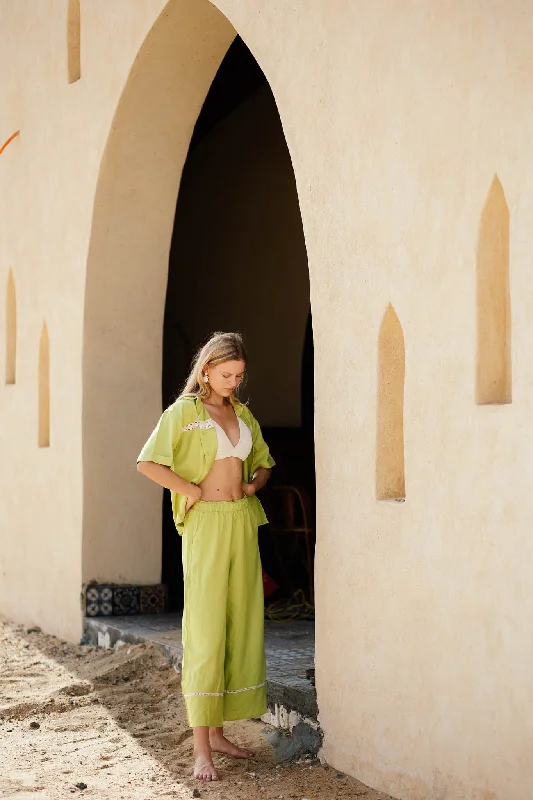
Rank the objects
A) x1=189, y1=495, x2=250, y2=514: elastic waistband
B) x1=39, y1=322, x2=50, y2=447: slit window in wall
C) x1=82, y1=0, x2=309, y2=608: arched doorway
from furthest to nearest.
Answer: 1. x1=39, y1=322, x2=50, y2=447: slit window in wall
2. x1=82, y1=0, x2=309, y2=608: arched doorway
3. x1=189, y1=495, x2=250, y2=514: elastic waistband

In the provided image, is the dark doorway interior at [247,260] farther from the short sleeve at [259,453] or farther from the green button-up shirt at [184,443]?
the green button-up shirt at [184,443]

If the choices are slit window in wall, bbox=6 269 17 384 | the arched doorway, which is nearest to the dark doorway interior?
slit window in wall, bbox=6 269 17 384

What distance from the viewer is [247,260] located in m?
9.63

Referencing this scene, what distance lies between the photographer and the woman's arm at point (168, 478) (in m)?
4.46

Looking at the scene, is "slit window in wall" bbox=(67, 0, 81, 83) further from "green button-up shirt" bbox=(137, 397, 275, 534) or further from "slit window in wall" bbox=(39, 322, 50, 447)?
"green button-up shirt" bbox=(137, 397, 275, 534)

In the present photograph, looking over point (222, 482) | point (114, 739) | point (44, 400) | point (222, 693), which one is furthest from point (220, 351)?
point (44, 400)

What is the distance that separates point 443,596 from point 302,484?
4.26 m

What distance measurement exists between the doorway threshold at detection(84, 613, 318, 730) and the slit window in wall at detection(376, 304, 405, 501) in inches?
41.1

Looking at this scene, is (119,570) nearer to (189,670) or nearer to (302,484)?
(302,484)

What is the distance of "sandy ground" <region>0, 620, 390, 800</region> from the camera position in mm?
4344

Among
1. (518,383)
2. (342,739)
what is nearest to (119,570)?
(342,739)

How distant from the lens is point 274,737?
15.8ft

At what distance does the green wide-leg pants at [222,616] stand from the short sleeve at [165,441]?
258mm

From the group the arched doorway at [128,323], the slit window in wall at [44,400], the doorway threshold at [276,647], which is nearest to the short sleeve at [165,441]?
the doorway threshold at [276,647]
